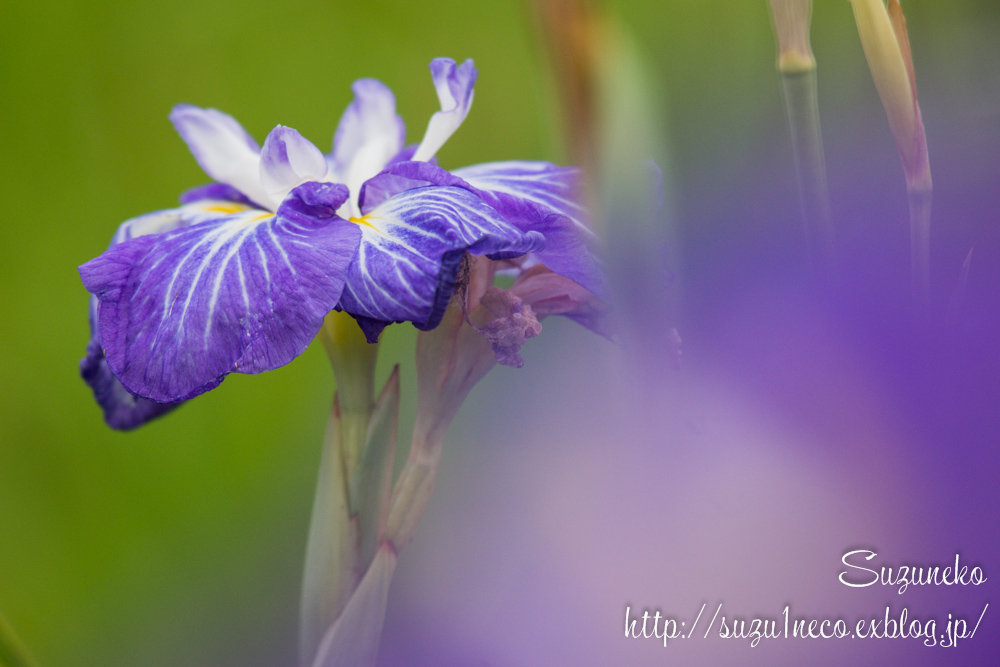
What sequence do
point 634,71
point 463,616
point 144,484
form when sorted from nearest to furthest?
point 634,71 < point 463,616 < point 144,484

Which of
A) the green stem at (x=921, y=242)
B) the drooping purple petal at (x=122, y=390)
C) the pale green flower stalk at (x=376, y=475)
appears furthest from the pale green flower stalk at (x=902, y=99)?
the drooping purple petal at (x=122, y=390)

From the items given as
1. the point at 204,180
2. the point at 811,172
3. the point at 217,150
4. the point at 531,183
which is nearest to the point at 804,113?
the point at 811,172

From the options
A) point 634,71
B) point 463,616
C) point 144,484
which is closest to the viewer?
point 634,71

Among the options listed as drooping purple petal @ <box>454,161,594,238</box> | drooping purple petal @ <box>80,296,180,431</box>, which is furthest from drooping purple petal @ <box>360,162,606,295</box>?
drooping purple petal @ <box>80,296,180,431</box>

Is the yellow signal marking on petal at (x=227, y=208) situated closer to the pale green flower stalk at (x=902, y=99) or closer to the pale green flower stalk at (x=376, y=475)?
the pale green flower stalk at (x=376, y=475)

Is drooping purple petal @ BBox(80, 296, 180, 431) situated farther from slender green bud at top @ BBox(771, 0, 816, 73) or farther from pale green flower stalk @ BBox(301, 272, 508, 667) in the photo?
slender green bud at top @ BBox(771, 0, 816, 73)

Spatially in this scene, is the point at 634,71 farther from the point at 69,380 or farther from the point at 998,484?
the point at 69,380

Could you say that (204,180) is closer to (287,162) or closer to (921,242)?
(287,162)

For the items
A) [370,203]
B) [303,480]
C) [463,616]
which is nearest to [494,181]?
[370,203]
